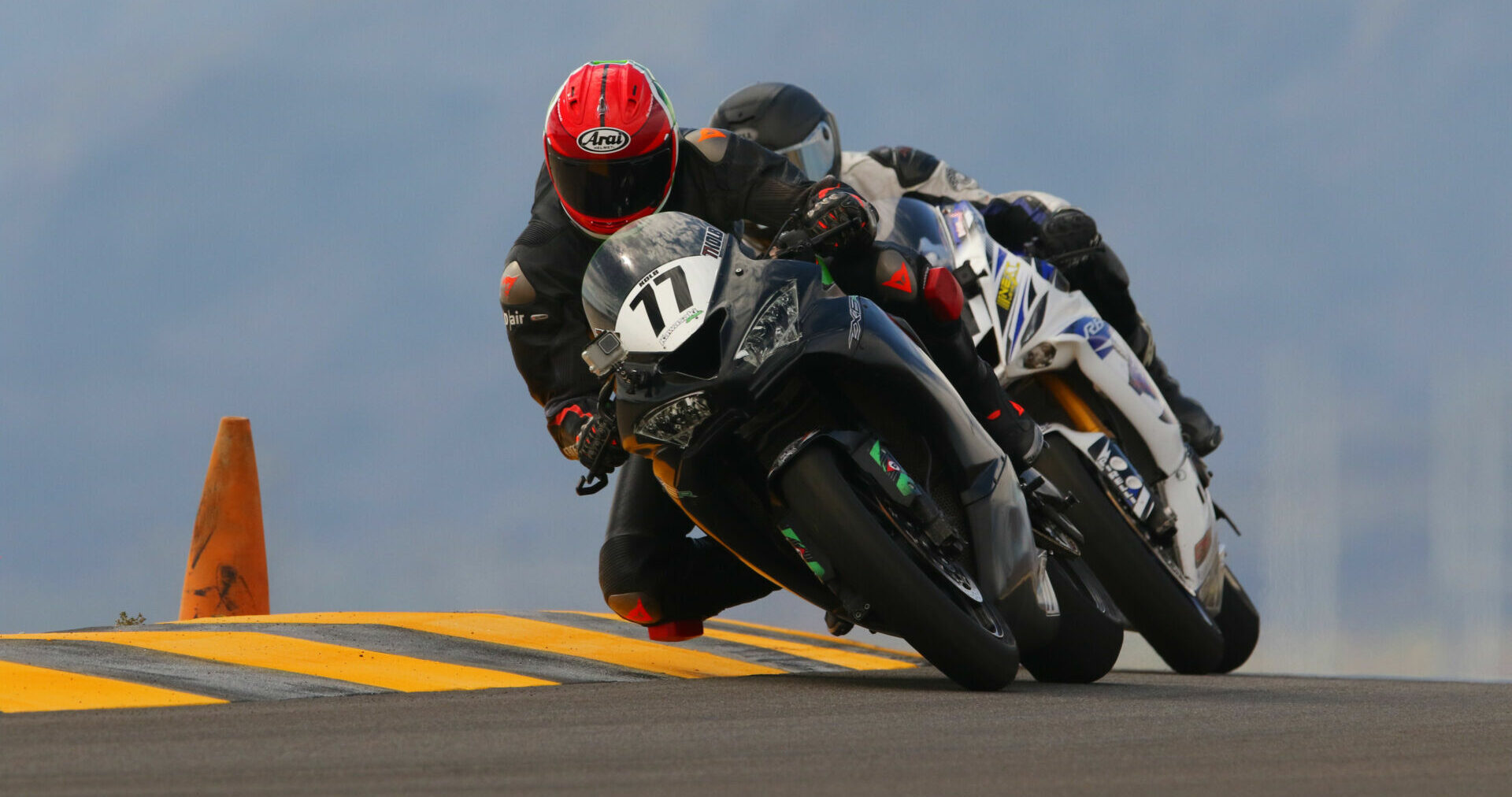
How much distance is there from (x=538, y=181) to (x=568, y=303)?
44cm

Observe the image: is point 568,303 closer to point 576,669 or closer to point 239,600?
point 576,669

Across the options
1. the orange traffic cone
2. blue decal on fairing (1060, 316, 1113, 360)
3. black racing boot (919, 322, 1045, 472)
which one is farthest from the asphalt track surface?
the orange traffic cone

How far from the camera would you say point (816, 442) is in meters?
3.84

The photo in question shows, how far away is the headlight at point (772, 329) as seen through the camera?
3.89 meters

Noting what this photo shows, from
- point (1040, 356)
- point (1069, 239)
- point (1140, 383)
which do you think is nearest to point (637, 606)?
point (1040, 356)

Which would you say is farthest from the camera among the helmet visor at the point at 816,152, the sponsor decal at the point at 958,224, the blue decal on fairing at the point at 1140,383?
the helmet visor at the point at 816,152

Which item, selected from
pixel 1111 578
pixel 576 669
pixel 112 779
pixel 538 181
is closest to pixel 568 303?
pixel 538 181

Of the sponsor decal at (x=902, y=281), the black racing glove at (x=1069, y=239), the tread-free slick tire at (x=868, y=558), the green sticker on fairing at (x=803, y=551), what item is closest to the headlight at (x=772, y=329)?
the tread-free slick tire at (x=868, y=558)

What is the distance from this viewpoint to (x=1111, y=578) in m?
5.54

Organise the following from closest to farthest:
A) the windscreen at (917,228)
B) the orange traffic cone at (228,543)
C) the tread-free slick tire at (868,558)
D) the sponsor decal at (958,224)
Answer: the tread-free slick tire at (868,558) → the windscreen at (917,228) → the sponsor decal at (958,224) → the orange traffic cone at (228,543)

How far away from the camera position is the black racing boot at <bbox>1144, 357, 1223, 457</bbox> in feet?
21.2

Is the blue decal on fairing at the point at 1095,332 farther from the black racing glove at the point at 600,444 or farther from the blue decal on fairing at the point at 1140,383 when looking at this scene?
the black racing glove at the point at 600,444

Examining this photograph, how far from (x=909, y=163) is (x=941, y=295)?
164 centimetres

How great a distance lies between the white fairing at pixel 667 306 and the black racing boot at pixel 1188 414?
2.83 metres
